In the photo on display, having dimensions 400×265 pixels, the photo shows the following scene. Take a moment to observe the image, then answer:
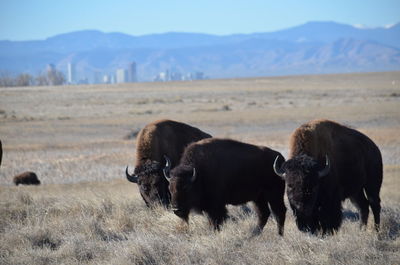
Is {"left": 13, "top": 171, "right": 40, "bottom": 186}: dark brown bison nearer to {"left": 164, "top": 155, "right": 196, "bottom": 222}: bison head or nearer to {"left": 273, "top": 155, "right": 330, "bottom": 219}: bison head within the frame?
{"left": 164, "top": 155, "right": 196, "bottom": 222}: bison head

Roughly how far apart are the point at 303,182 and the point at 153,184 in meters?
3.29

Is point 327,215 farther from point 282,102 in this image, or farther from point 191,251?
point 282,102

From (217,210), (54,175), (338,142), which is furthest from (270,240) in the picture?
(54,175)

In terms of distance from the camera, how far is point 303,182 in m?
9.65

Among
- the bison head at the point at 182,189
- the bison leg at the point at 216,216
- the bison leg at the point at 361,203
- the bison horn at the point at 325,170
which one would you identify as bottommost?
the bison leg at the point at 361,203

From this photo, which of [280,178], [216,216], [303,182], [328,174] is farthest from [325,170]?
[216,216]

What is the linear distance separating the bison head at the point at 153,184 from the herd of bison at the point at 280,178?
2 cm

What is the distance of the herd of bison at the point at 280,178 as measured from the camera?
9914mm

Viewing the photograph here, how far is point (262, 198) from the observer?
11102 millimetres

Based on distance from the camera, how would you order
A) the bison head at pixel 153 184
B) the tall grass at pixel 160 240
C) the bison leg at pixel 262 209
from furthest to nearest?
the bison head at pixel 153 184 → the bison leg at pixel 262 209 → the tall grass at pixel 160 240

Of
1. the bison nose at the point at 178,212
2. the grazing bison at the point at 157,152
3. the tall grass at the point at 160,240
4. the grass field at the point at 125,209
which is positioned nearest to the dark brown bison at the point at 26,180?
the grass field at the point at 125,209

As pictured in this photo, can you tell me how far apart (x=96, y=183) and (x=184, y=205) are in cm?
1104

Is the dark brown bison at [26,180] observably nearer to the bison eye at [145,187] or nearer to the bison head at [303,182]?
the bison eye at [145,187]

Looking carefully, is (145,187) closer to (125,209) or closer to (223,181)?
(125,209)
